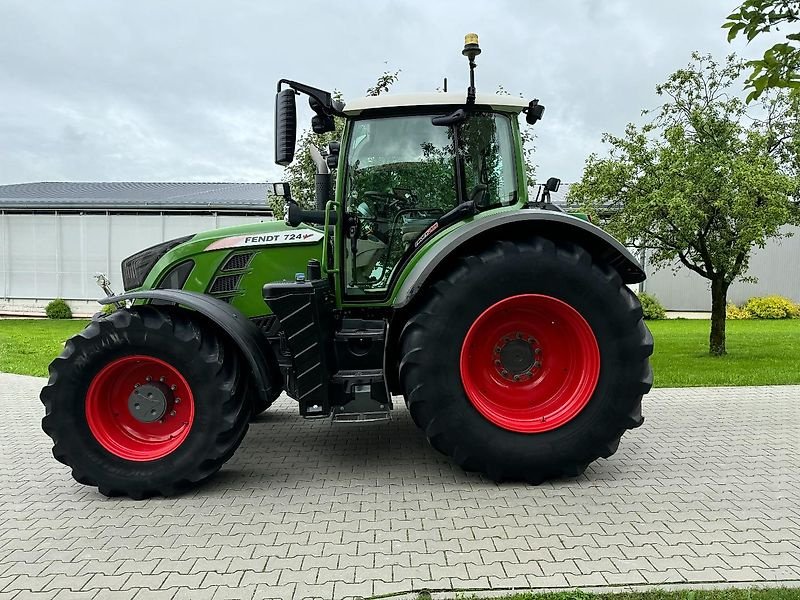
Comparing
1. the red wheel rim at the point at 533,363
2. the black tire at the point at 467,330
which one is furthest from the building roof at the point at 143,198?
the black tire at the point at 467,330

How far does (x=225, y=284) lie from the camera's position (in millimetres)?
4840

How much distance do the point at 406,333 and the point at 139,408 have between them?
6.17 ft

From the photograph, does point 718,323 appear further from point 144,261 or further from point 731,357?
point 144,261

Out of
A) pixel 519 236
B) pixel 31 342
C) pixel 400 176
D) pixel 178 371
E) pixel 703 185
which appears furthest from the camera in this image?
pixel 31 342

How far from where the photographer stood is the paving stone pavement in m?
2.97

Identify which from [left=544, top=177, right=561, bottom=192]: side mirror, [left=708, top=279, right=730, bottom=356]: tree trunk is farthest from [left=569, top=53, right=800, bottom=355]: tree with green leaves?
[left=544, top=177, right=561, bottom=192]: side mirror

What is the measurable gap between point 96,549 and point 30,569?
0.31 m

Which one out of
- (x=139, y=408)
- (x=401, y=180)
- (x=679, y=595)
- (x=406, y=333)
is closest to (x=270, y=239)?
Answer: (x=401, y=180)

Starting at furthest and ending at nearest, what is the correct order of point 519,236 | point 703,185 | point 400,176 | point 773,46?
point 703,185 → point 400,176 → point 519,236 → point 773,46

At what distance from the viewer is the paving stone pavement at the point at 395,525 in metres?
2.97

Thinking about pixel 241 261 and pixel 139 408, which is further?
pixel 241 261

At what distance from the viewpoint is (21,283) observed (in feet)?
68.5

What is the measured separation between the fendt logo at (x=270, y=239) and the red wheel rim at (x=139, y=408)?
1104mm

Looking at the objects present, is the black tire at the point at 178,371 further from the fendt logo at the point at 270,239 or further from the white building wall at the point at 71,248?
the white building wall at the point at 71,248
